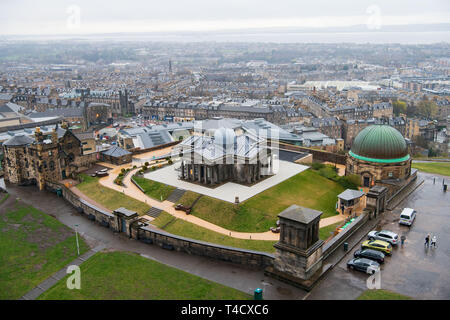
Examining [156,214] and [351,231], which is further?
[156,214]

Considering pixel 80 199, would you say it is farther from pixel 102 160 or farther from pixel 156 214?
pixel 102 160

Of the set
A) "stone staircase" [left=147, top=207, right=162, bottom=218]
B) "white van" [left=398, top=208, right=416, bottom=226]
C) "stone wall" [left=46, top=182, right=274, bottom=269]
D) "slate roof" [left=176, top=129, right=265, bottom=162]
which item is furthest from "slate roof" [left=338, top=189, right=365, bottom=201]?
"stone staircase" [left=147, top=207, right=162, bottom=218]

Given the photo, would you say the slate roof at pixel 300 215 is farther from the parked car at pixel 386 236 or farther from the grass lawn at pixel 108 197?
the grass lawn at pixel 108 197

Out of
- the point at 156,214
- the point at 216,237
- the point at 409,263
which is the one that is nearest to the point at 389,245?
the point at 409,263

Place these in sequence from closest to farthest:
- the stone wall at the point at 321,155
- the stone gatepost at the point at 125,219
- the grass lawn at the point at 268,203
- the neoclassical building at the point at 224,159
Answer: the stone gatepost at the point at 125,219 → the grass lawn at the point at 268,203 → the neoclassical building at the point at 224,159 → the stone wall at the point at 321,155

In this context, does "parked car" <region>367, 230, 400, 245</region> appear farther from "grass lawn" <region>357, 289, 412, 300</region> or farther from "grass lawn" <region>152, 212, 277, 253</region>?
"grass lawn" <region>152, 212, 277, 253</region>

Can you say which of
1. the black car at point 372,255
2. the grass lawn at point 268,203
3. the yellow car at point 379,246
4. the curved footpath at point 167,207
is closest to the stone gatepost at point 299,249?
the black car at point 372,255
